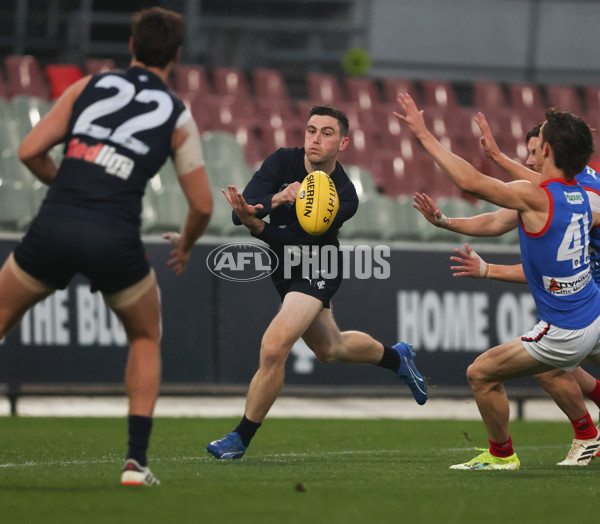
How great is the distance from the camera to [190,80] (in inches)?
717

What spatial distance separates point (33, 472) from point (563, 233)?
3.34 m

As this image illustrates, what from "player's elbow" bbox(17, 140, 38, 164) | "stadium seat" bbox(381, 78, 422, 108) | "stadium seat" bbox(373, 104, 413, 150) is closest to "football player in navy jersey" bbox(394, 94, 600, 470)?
"player's elbow" bbox(17, 140, 38, 164)

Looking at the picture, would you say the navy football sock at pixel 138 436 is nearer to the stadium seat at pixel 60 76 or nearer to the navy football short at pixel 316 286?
the navy football short at pixel 316 286

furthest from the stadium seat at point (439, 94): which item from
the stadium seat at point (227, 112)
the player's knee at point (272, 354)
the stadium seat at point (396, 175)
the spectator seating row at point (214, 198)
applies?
the player's knee at point (272, 354)

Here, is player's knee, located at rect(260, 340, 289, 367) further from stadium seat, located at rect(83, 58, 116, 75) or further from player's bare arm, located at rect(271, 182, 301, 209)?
stadium seat, located at rect(83, 58, 116, 75)

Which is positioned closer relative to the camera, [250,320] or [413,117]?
[413,117]

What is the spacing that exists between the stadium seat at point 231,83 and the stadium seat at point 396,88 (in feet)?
8.82

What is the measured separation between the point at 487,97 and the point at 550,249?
14.7m

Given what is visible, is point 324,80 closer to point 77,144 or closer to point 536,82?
point 536,82

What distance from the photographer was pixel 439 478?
618 cm

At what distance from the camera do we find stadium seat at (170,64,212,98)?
59.2ft

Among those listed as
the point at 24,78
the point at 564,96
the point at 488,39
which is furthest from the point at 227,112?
the point at 564,96

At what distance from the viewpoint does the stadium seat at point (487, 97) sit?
20344 mm

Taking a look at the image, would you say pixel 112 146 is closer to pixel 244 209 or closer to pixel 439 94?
pixel 244 209
